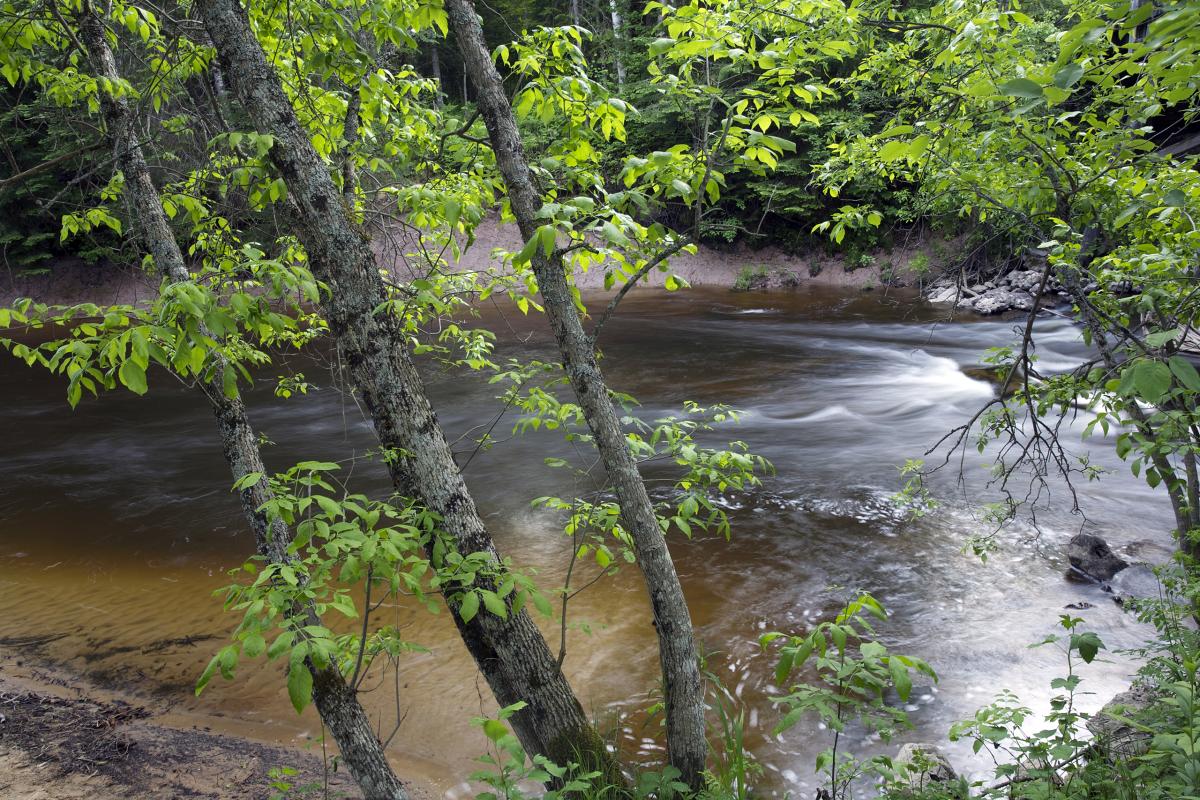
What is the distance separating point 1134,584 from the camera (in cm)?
657

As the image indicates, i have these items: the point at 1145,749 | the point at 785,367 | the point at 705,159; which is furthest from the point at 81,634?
the point at 785,367

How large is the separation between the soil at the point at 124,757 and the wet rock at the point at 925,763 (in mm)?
3040

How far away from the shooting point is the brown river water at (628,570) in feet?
18.5

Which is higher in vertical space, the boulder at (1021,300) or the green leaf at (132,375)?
the green leaf at (132,375)

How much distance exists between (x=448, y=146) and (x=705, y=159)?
4.56ft

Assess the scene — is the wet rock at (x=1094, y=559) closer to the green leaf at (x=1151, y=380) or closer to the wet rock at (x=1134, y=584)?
the wet rock at (x=1134, y=584)

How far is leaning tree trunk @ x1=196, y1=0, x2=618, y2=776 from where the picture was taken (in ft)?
10.2

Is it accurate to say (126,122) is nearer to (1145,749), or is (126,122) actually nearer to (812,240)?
(1145,749)

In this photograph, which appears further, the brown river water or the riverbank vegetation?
the brown river water

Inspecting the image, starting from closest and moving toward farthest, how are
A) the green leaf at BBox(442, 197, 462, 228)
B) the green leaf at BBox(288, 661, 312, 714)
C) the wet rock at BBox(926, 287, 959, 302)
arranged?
the green leaf at BBox(288, 661, 312, 714), the green leaf at BBox(442, 197, 462, 228), the wet rock at BBox(926, 287, 959, 302)

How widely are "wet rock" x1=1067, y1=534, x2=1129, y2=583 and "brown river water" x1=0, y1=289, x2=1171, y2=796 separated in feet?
0.58

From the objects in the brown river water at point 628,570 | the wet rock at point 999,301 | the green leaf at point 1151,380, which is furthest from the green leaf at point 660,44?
the wet rock at point 999,301

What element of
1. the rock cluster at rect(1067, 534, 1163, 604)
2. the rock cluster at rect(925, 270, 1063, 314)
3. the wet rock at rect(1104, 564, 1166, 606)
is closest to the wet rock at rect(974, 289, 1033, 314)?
the rock cluster at rect(925, 270, 1063, 314)

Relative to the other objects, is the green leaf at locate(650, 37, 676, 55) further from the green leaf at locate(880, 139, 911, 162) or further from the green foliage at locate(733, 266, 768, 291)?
the green foliage at locate(733, 266, 768, 291)
